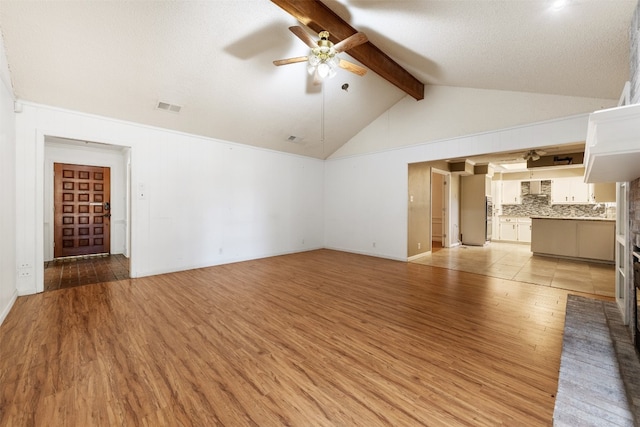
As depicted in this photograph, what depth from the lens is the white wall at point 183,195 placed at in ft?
12.0

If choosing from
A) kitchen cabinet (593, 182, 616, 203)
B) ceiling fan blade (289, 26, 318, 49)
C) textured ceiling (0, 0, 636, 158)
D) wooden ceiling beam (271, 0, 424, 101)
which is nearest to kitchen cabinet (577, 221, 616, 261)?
kitchen cabinet (593, 182, 616, 203)

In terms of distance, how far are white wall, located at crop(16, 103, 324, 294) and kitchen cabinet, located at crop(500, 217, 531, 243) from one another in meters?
6.59

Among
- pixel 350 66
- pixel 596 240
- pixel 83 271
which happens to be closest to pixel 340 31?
pixel 350 66

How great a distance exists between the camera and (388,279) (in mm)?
4441

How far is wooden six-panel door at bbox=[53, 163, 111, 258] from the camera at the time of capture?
5.93 m

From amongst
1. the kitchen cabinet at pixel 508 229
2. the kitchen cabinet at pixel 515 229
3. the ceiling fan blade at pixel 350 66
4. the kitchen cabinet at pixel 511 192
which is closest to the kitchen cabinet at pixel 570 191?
the kitchen cabinet at pixel 511 192

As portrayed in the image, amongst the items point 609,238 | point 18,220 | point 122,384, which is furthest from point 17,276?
point 609,238

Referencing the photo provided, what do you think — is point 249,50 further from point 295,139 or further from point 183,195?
point 183,195

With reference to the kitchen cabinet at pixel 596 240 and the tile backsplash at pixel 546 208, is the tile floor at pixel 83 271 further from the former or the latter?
the tile backsplash at pixel 546 208

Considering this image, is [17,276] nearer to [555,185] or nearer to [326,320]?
[326,320]

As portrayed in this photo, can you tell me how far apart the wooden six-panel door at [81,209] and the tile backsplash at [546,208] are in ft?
38.7

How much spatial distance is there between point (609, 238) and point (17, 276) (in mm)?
10173

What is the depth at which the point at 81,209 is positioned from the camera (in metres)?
6.23

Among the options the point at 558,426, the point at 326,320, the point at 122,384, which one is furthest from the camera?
the point at 326,320
